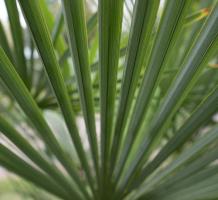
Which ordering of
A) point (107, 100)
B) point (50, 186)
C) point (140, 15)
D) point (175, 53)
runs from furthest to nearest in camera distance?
point (175, 53) < point (50, 186) < point (107, 100) < point (140, 15)

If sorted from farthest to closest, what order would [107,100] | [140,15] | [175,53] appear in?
[175,53] → [107,100] → [140,15]

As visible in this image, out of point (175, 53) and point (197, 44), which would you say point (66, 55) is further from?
point (175, 53)

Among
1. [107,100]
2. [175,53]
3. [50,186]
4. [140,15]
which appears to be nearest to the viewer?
[140,15]

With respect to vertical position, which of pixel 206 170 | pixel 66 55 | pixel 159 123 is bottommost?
pixel 206 170

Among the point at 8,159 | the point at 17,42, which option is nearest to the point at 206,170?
the point at 8,159

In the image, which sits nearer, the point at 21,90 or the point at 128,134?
the point at 21,90

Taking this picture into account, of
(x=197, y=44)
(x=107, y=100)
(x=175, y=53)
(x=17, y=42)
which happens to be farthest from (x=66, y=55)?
(x=175, y=53)

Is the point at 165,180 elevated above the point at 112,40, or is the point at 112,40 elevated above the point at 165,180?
the point at 112,40

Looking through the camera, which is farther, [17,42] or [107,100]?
[17,42]

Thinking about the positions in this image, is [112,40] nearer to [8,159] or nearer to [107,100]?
[107,100]

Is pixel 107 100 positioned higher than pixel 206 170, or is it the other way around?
pixel 107 100
